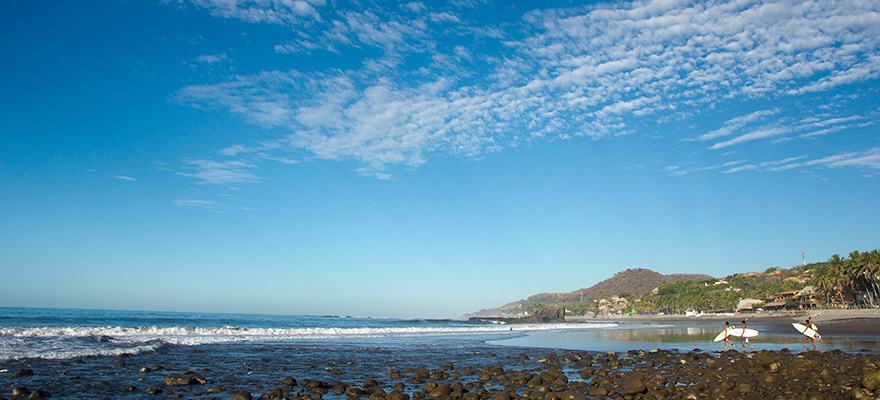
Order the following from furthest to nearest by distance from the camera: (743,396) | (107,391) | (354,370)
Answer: (354,370), (107,391), (743,396)

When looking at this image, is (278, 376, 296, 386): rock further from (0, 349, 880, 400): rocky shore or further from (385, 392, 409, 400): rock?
(385, 392, 409, 400): rock

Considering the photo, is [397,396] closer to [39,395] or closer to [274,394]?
[274,394]

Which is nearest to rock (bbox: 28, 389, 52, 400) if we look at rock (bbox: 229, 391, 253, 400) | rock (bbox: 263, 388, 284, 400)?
rock (bbox: 229, 391, 253, 400)

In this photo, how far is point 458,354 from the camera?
2247 cm

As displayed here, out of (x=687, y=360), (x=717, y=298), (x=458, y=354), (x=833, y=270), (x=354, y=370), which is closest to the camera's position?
(x=354, y=370)

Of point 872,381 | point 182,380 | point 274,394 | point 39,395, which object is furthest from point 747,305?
point 39,395

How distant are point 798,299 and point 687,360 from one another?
10679 centimetres

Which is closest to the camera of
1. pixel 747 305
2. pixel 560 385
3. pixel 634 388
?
pixel 634 388

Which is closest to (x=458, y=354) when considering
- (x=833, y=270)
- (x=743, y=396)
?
(x=743, y=396)

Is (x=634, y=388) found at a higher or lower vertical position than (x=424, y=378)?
higher

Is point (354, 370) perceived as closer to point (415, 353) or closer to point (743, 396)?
point (415, 353)

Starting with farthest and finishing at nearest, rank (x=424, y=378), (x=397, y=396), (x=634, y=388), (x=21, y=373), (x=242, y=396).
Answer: (x=424, y=378) → (x=21, y=373) → (x=634, y=388) → (x=397, y=396) → (x=242, y=396)

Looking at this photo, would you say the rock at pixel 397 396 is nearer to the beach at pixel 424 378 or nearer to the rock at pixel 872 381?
the beach at pixel 424 378

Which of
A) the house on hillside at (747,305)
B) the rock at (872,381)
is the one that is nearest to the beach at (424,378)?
the rock at (872,381)
